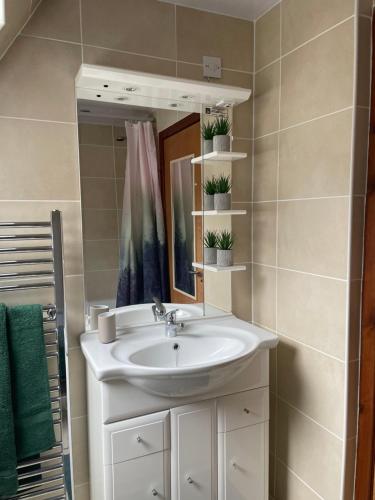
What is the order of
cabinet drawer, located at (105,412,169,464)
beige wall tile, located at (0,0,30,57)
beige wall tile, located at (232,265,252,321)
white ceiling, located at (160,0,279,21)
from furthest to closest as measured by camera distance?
beige wall tile, located at (232,265,252,321)
white ceiling, located at (160,0,279,21)
cabinet drawer, located at (105,412,169,464)
beige wall tile, located at (0,0,30,57)

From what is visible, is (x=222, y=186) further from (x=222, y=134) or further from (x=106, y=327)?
(x=106, y=327)

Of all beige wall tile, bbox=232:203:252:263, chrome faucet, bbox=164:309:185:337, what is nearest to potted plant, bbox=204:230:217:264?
beige wall tile, bbox=232:203:252:263

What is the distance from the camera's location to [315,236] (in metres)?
1.41

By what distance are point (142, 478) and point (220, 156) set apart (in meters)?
1.26

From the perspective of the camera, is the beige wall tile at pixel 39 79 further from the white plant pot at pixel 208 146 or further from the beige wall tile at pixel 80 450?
the beige wall tile at pixel 80 450

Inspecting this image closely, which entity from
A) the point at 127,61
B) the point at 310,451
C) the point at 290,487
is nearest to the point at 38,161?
the point at 127,61

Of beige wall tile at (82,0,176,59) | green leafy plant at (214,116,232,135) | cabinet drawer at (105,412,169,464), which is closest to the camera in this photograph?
cabinet drawer at (105,412,169,464)

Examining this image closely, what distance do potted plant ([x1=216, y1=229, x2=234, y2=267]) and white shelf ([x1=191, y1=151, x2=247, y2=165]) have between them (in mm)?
334

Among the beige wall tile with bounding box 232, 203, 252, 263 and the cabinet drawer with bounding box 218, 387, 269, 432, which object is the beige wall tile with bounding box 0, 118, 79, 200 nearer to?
the beige wall tile with bounding box 232, 203, 252, 263

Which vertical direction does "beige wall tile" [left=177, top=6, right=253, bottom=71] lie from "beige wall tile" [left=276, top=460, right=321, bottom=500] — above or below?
above

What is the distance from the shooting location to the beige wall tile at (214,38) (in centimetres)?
157

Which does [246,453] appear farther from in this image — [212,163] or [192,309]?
[212,163]

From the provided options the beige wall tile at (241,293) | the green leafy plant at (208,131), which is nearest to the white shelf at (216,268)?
the beige wall tile at (241,293)

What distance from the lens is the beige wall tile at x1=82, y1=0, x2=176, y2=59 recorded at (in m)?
1.43
